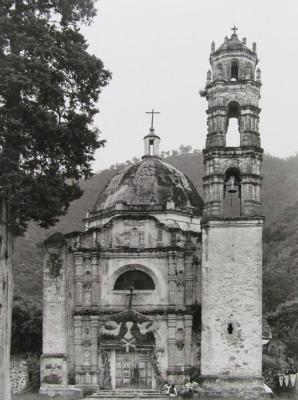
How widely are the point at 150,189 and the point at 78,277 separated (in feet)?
17.0

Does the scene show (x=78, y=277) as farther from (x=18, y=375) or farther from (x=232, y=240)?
(x=232, y=240)

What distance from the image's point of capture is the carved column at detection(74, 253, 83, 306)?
27.4 metres

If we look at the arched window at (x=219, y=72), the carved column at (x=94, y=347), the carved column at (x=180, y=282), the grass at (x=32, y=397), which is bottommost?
the grass at (x=32, y=397)

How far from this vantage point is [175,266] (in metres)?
27.5

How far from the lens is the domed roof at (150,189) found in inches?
1205

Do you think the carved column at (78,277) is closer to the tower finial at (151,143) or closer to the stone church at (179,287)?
the stone church at (179,287)

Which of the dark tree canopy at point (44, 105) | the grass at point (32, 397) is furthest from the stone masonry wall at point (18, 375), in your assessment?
the dark tree canopy at point (44, 105)

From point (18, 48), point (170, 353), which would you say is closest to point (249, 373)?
point (170, 353)

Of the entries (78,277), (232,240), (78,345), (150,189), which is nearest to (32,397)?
(78,345)

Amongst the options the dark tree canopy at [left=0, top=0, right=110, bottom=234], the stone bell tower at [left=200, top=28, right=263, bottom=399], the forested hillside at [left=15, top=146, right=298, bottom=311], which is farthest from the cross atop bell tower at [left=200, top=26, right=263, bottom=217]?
the forested hillside at [left=15, top=146, right=298, bottom=311]

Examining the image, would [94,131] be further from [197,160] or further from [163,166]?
[197,160]

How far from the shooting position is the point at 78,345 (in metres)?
27.1

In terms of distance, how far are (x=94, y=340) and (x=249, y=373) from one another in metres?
5.60

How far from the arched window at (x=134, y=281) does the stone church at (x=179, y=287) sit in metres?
0.04
